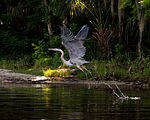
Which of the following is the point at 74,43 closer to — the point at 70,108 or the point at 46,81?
the point at 46,81

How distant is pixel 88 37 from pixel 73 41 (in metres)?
10.4

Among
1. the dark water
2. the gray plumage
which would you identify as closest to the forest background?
the gray plumage

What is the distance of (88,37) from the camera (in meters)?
25.7

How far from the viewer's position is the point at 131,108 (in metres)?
9.48

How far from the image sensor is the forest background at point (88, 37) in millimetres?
20531

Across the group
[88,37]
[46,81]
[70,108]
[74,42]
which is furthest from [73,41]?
[88,37]

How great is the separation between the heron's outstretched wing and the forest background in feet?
10.8

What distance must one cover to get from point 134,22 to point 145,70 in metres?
6.65

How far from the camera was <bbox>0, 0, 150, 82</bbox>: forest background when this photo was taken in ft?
67.4

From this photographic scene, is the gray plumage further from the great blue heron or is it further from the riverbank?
the riverbank

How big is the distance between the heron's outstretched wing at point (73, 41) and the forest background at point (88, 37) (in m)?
3.29

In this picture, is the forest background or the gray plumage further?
the forest background

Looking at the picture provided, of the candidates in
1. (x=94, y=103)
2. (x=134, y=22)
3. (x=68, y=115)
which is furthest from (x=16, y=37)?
(x=68, y=115)

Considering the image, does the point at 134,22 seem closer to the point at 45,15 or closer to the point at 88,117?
the point at 45,15
